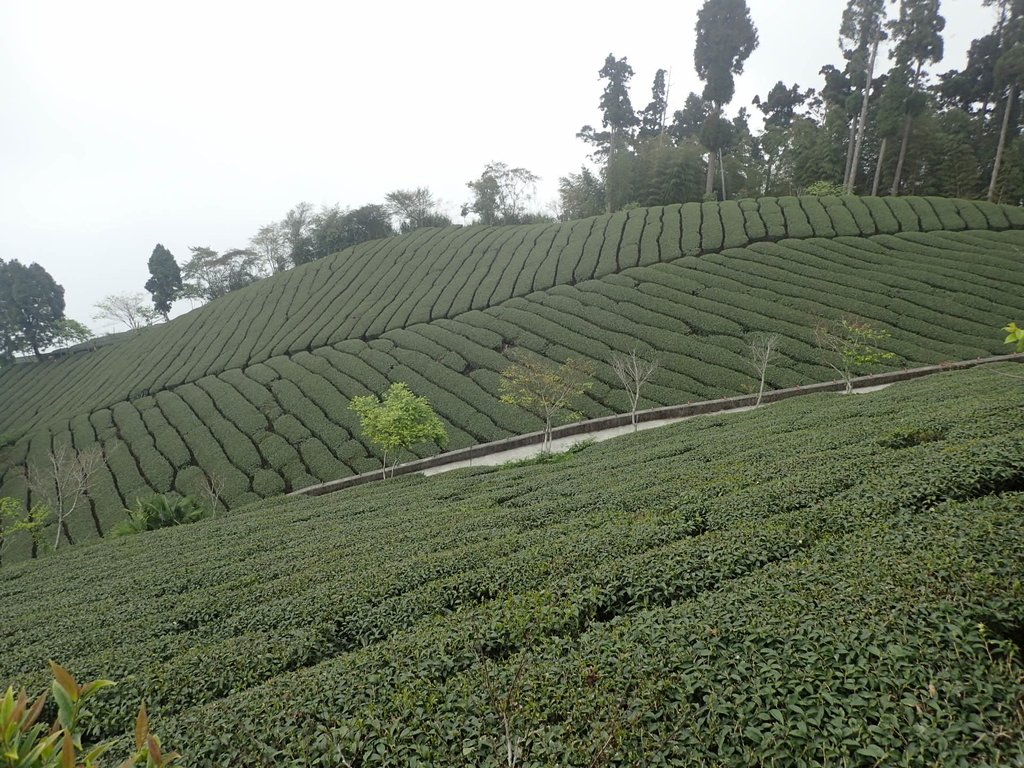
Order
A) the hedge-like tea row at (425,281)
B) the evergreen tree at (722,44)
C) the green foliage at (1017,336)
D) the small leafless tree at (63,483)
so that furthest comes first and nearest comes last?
the evergreen tree at (722,44)
the hedge-like tea row at (425,281)
the small leafless tree at (63,483)
the green foliage at (1017,336)

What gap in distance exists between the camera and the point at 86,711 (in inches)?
208

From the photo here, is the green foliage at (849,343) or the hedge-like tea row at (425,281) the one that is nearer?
the green foliage at (849,343)

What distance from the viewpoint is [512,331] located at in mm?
33625

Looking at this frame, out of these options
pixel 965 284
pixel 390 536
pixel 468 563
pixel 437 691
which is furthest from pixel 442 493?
pixel 965 284

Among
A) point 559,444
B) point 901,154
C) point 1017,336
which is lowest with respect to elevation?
point 559,444

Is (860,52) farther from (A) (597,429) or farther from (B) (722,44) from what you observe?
(A) (597,429)

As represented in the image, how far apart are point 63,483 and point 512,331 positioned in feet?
78.4

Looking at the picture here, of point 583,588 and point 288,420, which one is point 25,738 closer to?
point 583,588

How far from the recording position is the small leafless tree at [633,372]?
22.6 m

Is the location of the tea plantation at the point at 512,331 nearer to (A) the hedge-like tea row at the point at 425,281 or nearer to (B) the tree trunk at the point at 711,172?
(A) the hedge-like tea row at the point at 425,281

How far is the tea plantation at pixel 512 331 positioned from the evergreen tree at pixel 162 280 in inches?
823

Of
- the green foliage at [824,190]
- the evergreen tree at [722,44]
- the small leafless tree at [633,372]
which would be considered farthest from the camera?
the evergreen tree at [722,44]

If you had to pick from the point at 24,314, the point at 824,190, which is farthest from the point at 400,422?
the point at 24,314

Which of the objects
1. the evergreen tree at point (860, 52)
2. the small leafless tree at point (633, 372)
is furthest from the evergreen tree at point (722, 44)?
the small leafless tree at point (633, 372)
